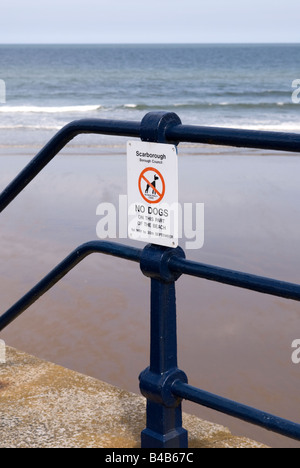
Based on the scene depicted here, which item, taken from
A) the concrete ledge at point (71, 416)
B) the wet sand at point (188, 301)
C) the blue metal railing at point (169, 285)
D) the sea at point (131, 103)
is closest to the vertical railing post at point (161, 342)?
the blue metal railing at point (169, 285)

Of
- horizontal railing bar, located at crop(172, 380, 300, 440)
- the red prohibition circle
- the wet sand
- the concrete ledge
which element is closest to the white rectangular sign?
the red prohibition circle

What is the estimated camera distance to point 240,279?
1.49m

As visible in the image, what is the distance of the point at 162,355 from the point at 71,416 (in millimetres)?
631

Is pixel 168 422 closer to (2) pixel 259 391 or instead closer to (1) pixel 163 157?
(1) pixel 163 157

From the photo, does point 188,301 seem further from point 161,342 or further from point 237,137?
point 237,137

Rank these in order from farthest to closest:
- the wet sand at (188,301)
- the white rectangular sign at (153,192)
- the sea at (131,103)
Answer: the sea at (131,103) → the wet sand at (188,301) → the white rectangular sign at (153,192)

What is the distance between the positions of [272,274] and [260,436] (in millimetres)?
2355

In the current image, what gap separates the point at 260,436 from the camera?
9.46 ft

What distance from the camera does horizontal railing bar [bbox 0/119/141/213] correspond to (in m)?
1.71

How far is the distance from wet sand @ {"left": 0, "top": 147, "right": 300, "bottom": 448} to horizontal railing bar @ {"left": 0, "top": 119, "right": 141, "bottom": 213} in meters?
1.54

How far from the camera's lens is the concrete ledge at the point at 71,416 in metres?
2.05

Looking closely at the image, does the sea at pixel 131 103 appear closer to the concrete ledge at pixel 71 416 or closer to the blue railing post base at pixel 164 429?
the concrete ledge at pixel 71 416

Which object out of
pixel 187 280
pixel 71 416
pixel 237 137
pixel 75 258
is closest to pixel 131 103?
pixel 187 280

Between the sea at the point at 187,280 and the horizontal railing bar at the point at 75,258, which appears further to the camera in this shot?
the sea at the point at 187,280
